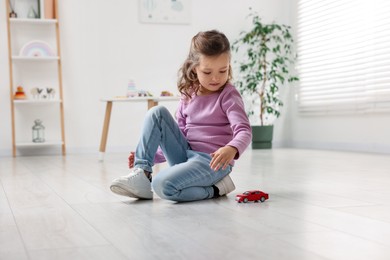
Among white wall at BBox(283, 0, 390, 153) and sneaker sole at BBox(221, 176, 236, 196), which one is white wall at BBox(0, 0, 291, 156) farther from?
sneaker sole at BBox(221, 176, 236, 196)

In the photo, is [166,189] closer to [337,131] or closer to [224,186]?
[224,186]

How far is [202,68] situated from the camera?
1.91 meters

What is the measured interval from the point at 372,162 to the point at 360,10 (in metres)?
1.66

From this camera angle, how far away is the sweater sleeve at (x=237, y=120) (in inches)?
67.8

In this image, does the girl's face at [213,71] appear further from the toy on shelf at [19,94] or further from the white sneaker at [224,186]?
the toy on shelf at [19,94]

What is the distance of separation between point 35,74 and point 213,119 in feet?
11.2

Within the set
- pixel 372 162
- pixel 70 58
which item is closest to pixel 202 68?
pixel 372 162

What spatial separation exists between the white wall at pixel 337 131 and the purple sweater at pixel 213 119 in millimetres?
2705

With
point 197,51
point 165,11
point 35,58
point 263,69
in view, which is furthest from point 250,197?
point 263,69

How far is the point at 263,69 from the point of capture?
5656 mm

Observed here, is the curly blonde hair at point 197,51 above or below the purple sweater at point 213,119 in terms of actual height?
above

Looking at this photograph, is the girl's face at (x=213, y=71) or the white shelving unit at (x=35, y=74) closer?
the girl's face at (x=213, y=71)

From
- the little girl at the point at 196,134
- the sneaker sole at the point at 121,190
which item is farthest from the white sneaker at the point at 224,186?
the sneaker sole at the point at 121,190

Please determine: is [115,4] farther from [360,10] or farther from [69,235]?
[69,235]
